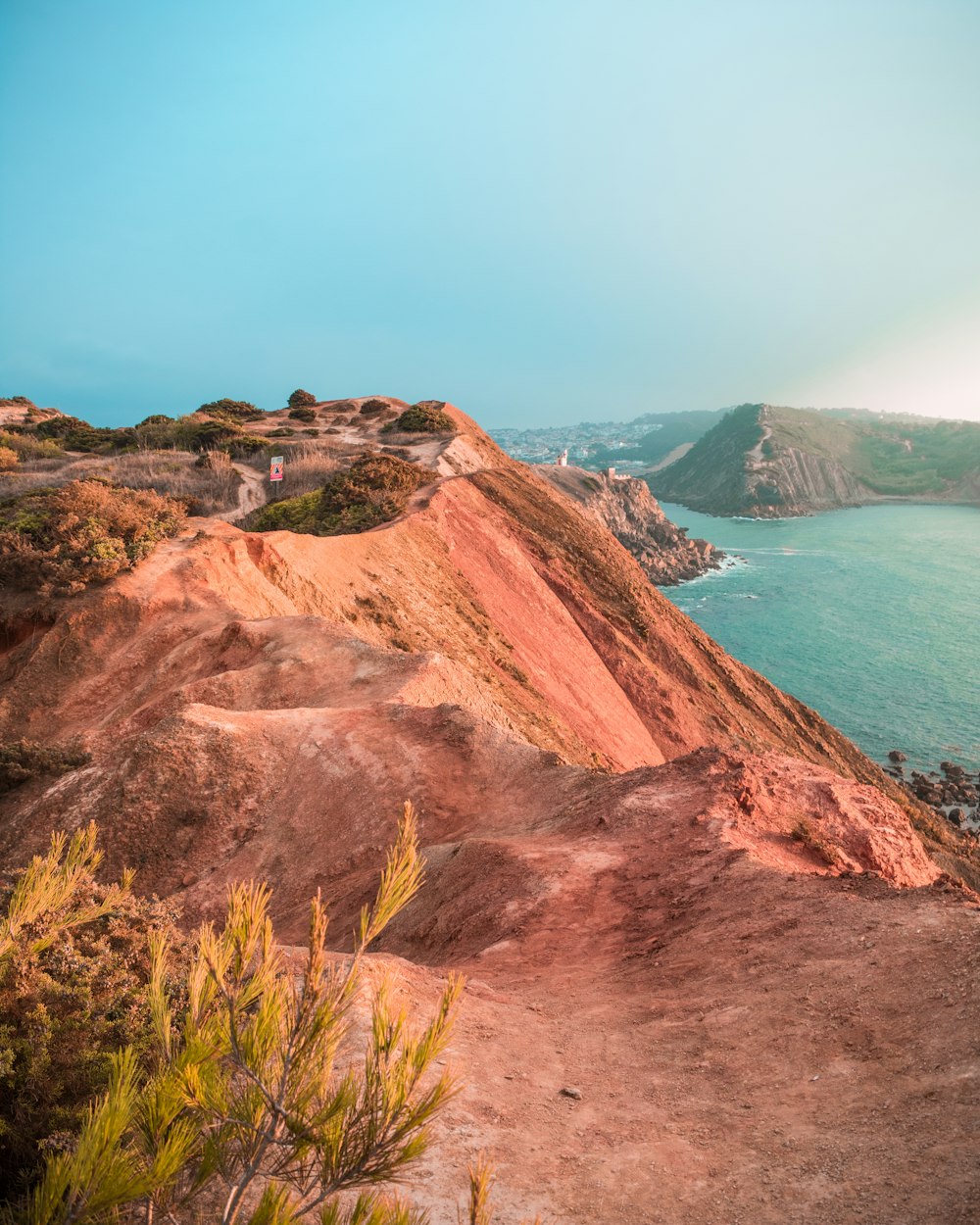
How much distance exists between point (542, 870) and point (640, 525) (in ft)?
333

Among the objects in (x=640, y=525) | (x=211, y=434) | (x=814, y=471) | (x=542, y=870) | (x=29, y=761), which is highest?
(x=814, y=471)

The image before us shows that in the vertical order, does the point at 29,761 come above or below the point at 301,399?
below

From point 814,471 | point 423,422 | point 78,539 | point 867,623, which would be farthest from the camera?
point 814,471

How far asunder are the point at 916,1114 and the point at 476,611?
92.8ft

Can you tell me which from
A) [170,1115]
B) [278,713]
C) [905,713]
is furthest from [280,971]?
[905,713]

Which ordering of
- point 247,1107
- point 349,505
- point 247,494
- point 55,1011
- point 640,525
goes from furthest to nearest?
point 640,525 < point 247,494 < point 349,505 < point 55,1011 < point 247,1107

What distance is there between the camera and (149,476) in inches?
1711

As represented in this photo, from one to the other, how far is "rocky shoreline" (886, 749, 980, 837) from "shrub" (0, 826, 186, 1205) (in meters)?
45.0

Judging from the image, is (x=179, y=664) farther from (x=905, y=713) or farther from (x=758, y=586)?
(x=758, y=586)

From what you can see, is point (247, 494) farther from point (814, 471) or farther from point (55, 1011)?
point (814, 471)

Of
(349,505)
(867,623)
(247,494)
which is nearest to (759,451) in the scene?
(867,623)

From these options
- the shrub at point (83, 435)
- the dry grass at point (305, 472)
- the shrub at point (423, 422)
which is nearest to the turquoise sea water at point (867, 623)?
the shrub at point (423, 422)

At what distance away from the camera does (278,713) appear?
16031 mm

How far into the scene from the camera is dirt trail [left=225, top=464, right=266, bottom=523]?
41688mm
